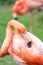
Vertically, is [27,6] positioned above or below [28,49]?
above

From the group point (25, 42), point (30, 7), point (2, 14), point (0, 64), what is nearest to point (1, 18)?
point (2, 14)

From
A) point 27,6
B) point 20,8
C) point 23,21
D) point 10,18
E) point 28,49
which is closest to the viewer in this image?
point 28,49

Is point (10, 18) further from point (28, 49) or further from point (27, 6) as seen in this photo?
point (28, 49)

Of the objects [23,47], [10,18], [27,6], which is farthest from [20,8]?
[23,47]

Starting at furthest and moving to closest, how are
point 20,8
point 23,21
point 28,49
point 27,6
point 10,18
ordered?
point 10,18 < point 23,21 < point 20,8 < point 27,6 < point 28,49

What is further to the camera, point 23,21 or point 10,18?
point 10,18

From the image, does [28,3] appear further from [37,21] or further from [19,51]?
[19,51]

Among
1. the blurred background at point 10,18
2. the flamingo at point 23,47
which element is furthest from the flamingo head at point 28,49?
the blurred background at point 10,18

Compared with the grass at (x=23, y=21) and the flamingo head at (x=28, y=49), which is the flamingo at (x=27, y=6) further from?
the flamingo head at (x=28, y=49)
